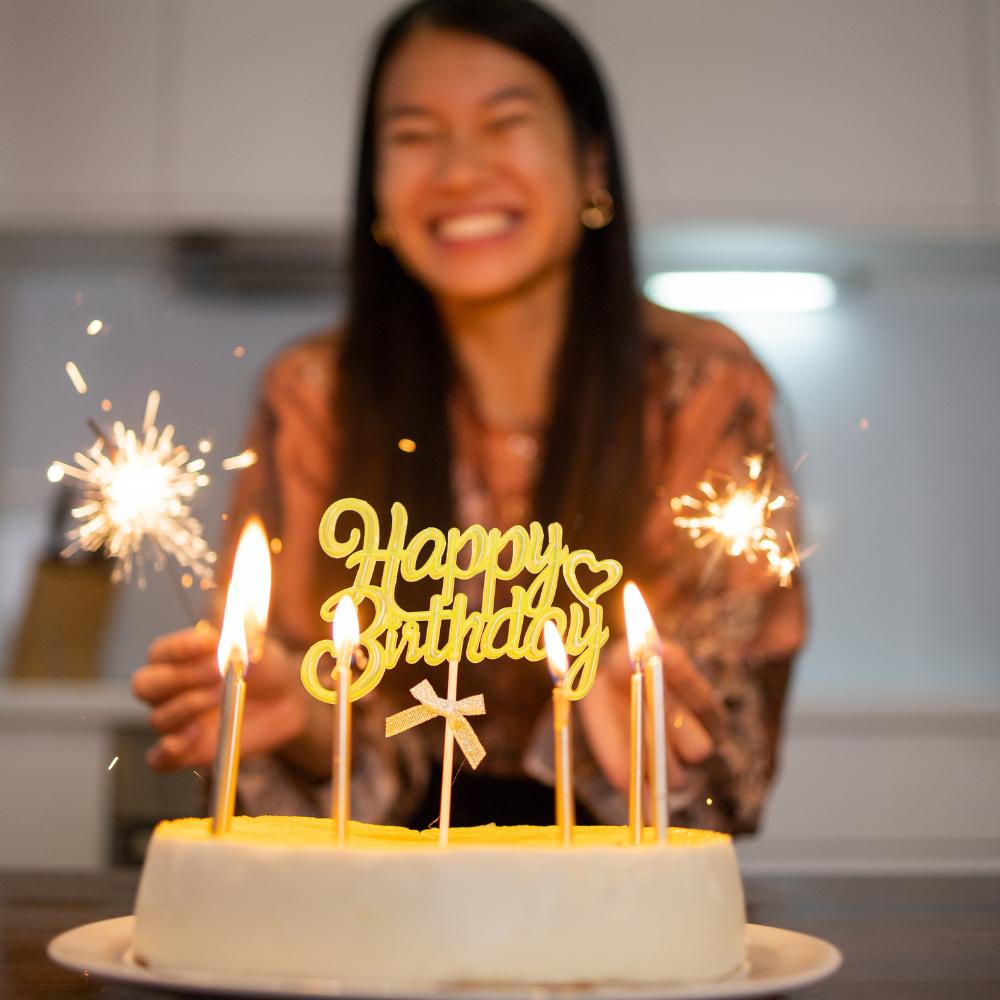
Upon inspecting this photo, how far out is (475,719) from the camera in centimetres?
96

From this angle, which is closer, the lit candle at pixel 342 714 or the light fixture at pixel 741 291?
the lit candle at pixel 342 714

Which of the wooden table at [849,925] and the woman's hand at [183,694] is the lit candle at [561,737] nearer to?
the wooden table at [849,925]

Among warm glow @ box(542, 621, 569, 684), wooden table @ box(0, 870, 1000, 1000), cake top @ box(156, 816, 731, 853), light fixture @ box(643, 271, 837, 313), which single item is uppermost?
light fixture @ box(643, 271, 837, 313)

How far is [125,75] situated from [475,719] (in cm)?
170

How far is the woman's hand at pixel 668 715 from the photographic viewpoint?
91cm

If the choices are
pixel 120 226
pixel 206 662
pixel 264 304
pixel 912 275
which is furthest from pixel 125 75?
pixel 206 662

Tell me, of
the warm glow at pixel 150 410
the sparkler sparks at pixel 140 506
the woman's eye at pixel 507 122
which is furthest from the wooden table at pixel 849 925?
the woman's eye at pixel 507 122

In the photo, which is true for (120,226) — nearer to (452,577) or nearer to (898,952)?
(452,577)

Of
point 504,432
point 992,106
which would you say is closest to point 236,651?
point 504,432

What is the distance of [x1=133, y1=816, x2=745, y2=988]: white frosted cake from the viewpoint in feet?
1.73

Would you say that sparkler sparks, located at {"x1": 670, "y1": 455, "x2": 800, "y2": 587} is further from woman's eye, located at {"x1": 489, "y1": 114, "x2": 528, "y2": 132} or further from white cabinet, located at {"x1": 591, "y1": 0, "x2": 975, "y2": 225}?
white cabinet, located at {"x1": 591, "y1": 0, "x2": 975, "y2": 225}

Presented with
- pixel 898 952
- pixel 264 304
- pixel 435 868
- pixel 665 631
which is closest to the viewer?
pixel 435 868

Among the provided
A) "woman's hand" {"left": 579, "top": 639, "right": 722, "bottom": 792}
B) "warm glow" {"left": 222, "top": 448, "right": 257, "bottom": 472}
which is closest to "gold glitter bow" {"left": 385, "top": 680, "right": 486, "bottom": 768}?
"woman's hand" {"left": 579, "top": 639, "right": 722, "bottom": 792}

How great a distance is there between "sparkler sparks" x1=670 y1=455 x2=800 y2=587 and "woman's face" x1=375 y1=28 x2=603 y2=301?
0.69m
